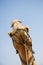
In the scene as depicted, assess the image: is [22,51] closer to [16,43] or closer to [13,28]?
[16,43]

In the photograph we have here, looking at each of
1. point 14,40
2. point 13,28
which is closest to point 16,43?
point 14,40

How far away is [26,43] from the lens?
5.61 feet

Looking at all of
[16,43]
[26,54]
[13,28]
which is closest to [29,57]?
[26,54]

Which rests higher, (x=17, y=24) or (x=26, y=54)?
(x=17, y=24)

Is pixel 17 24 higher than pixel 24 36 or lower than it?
higher

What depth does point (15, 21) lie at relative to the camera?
176 centimetres

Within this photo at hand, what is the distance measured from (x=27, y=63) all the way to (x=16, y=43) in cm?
22

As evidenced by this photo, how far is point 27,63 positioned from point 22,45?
0.59 ft

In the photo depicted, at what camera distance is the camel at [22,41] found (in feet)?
5.33

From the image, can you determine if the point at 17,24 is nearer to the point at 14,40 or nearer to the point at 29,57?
the point at 14,40

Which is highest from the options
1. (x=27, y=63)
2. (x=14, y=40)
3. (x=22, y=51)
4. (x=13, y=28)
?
(x=13, y=28)

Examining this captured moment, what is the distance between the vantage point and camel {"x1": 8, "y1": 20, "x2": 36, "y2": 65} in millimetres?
1624

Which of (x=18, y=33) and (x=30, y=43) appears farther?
(x=30, y=43)

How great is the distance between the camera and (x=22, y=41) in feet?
5.54
